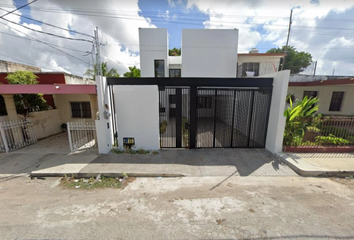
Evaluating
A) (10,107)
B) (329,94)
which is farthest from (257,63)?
(10,107)

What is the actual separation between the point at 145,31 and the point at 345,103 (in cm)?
1742

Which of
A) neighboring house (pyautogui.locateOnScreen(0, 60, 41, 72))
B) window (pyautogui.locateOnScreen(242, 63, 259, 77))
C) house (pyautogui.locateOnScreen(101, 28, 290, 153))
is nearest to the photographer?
house (pyautogui.locateOnScreen(101, 28, 290, 153))

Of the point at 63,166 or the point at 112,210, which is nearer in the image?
the point at 112,210

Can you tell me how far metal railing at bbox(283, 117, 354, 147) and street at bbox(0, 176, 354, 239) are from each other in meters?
1.99

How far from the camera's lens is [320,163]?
4656mm

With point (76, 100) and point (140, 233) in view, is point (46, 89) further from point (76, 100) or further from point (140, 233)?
point (140, 233)

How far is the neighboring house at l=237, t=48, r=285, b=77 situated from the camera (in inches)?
480

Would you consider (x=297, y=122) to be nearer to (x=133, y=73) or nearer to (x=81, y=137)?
(x=81, y=137)

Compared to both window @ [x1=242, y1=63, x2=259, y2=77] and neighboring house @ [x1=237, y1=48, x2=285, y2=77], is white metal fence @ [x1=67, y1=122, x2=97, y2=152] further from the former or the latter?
window @ [x1=242, y1=63, x2=259, y2=77]

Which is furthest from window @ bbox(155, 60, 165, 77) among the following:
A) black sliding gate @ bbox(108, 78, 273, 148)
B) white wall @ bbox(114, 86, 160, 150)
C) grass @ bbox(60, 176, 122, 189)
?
grass @ bbox(60, 176, 122, 189)

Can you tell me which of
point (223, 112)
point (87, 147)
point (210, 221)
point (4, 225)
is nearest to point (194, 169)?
point (210, 221)

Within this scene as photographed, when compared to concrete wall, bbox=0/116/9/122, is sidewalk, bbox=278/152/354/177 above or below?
below

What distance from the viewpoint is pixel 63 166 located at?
4633 millimetres

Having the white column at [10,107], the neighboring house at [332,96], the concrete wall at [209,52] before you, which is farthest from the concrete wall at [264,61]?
the white column at [10,107]
